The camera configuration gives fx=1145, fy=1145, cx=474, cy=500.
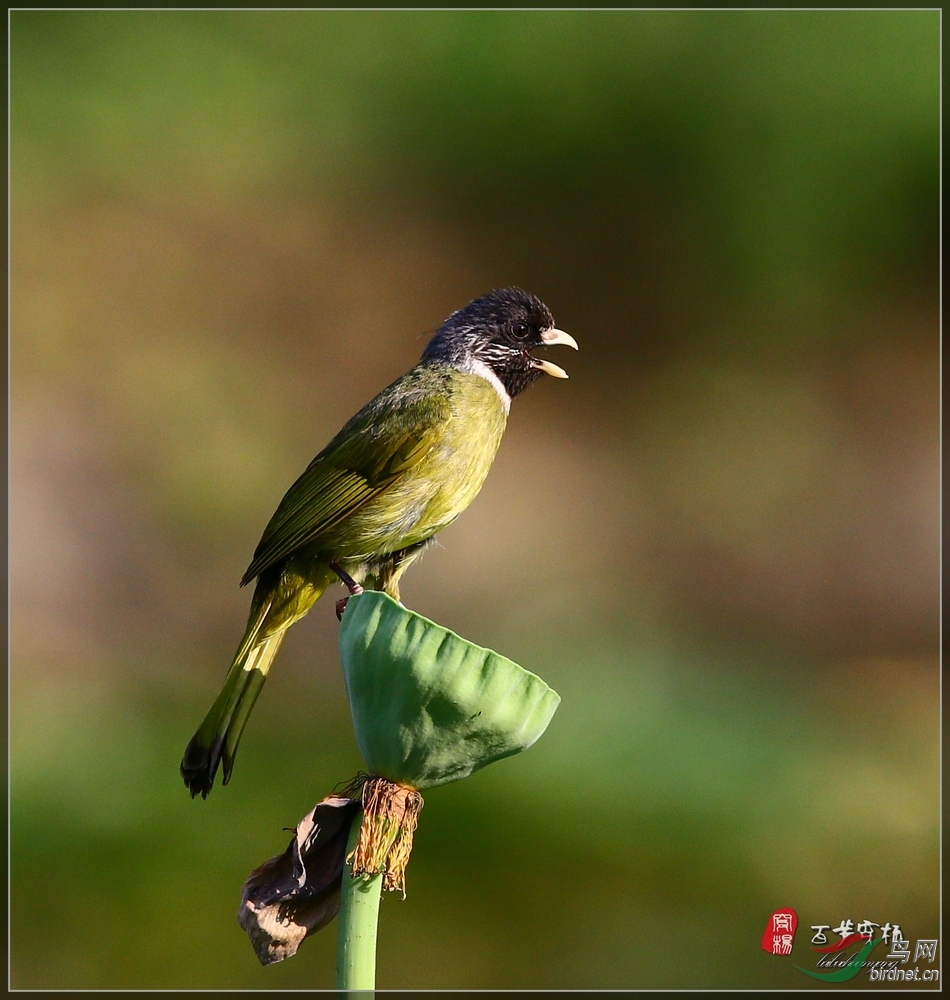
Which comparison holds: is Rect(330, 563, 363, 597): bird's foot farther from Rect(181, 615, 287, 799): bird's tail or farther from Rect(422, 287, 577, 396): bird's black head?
Rect(422, 287, 577, 396): bird's black head

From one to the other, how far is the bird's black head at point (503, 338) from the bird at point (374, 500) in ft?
0.15

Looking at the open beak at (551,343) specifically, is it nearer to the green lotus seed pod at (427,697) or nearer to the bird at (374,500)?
the bird at (374,500)

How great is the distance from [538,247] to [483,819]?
15.5 feet

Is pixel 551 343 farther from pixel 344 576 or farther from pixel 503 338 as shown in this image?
pixel 344 576

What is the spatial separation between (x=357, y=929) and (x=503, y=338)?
1951 mm

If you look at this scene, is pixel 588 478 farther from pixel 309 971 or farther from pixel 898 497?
pixel 309 971

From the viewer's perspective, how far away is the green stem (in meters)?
1.21

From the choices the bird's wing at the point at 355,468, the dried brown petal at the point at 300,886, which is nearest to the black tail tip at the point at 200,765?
the bird's wing at the point at 355,468

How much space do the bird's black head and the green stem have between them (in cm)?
172

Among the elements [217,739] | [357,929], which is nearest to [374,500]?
[217,739]

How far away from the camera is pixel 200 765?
2268 mm

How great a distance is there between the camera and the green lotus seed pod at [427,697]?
1.31m

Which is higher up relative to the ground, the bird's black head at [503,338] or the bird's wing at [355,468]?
the bird's black head at [503,338]

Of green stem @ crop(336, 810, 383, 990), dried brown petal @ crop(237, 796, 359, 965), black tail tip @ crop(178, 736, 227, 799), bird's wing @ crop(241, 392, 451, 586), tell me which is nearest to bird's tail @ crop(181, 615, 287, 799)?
black tail tip @ crop(178, 736, 227, 799)
